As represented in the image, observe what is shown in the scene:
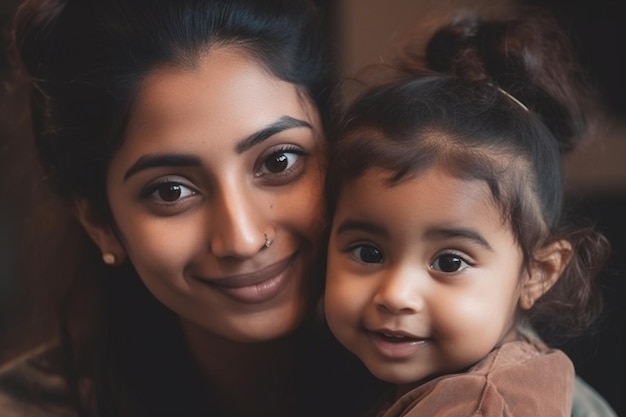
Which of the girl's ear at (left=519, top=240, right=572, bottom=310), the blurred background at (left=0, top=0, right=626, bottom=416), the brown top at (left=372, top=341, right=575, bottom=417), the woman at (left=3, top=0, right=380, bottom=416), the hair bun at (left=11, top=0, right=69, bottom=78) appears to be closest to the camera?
the brown top at (left=372, top=341, right=575, bottom=417)

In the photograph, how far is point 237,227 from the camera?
1.31 m

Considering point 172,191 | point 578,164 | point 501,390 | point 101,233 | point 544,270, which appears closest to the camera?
point 501,390

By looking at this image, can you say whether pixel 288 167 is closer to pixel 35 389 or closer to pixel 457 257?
pixel 457 257

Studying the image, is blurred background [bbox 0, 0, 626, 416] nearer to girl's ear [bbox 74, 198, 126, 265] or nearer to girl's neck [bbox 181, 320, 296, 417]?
girl's ear [bbox 74, 198, 126, 265]

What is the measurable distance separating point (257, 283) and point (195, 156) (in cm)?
20

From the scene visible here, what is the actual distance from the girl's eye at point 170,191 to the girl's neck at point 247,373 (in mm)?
323

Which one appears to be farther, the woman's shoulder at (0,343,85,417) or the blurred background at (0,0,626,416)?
the blurred background at (0,0,626,416)

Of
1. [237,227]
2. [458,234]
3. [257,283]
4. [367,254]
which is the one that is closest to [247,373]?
[257,283]

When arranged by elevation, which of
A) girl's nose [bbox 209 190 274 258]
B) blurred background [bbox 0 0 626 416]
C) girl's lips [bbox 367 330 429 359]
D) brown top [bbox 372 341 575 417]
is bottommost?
blurred background [bbox 0 0 626 416]

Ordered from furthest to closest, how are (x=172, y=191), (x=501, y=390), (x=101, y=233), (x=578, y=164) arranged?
(x=578, y=164) < (x=101, y=233) < (x=172, y=191) < (x=501, y=390)

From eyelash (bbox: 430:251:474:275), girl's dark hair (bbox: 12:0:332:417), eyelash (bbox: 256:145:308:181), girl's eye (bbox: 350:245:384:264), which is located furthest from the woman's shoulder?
eyelash (bbox: 430:251:474:275)

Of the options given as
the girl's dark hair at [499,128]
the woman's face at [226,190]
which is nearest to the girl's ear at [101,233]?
the woman's face at [226,190]

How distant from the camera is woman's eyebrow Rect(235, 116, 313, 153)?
1336mm

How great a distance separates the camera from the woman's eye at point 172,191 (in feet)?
4.50
